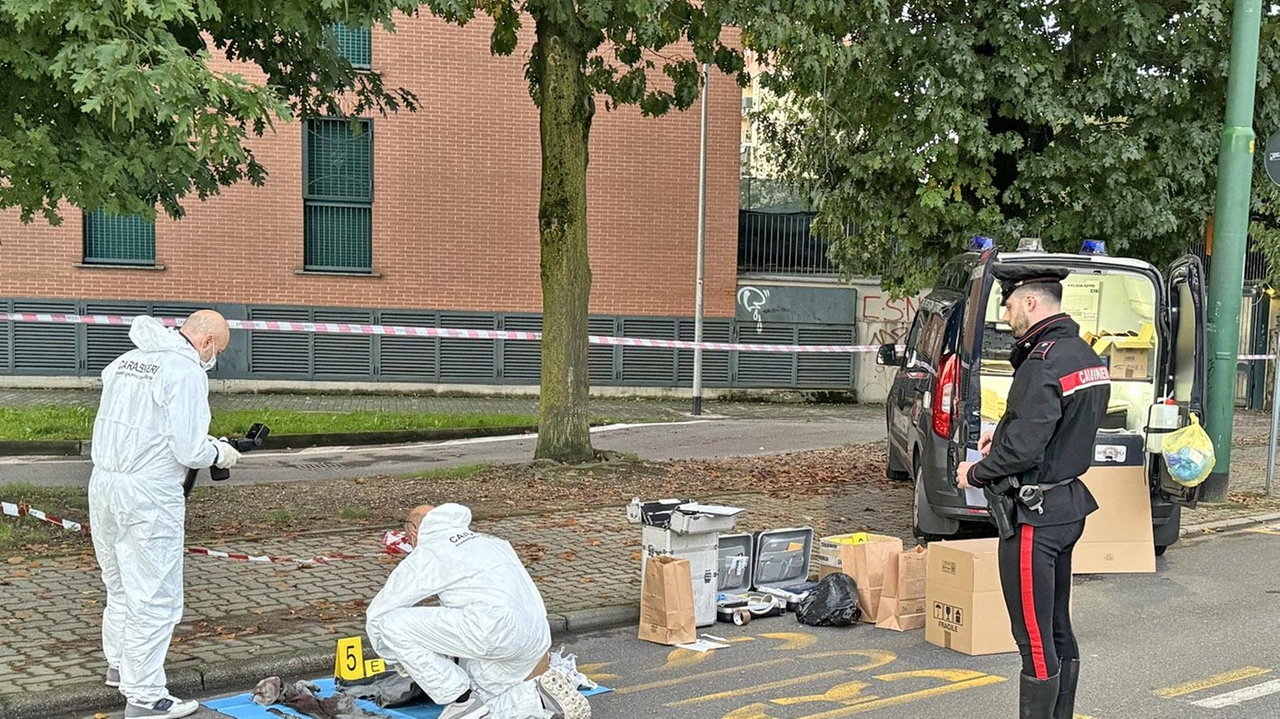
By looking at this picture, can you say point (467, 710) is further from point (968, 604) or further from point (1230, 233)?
point (1230, 233)

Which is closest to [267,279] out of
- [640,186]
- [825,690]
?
[640,186]

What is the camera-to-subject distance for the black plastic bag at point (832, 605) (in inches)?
266

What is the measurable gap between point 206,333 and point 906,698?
3.63 meters

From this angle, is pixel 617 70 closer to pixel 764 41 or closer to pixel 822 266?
pixel 764 41

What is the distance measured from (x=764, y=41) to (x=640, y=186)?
407 inches

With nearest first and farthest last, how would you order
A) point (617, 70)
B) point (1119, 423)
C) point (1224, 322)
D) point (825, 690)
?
point (825, 690)
point (1119, 423)
point (1224, 322)
point (617, 70)

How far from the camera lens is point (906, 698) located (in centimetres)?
553

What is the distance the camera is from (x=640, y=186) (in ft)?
66.9

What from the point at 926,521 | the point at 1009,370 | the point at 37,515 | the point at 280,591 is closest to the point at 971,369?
the point at 926,521

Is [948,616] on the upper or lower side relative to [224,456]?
lower

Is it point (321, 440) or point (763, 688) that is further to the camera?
point (321, 440)

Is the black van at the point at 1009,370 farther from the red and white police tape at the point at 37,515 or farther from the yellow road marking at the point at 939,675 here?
the red and white police tape at the point at 37,515

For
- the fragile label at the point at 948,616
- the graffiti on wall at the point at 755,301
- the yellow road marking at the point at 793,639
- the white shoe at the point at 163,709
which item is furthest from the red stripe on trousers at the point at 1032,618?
the graffiti on wall at the point at 755,301

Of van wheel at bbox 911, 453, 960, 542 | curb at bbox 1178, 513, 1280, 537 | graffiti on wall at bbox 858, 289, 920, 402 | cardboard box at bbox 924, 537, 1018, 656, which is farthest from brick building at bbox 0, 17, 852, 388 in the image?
cardboard box at bbox 924, 537, 1018, 656
